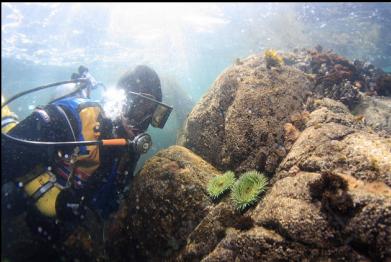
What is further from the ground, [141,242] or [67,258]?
[67,258]

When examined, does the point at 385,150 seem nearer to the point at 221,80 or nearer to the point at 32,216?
the point at 221,80

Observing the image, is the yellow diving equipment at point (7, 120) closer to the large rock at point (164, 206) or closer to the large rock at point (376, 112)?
the large rock at point (164, 206)

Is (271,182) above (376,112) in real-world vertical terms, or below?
below

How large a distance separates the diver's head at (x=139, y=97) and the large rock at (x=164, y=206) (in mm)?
1012

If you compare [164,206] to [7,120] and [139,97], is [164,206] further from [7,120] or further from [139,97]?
[7,120]

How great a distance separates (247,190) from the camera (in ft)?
16.3

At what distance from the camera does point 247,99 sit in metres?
6.75

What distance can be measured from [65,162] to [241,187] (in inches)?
115

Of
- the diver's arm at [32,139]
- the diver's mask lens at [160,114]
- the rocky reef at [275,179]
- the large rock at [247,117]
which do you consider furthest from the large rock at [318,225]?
the diver's arm at [32,139]

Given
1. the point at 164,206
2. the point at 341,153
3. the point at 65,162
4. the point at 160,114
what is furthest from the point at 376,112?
the point at 65,162

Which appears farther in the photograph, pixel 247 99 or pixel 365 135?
pixel 247 99

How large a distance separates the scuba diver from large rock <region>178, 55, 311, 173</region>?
2.10 m

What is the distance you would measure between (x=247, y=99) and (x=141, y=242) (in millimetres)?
3807

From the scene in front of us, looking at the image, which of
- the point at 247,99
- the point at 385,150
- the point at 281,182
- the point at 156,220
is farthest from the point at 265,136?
the point at 156,220
